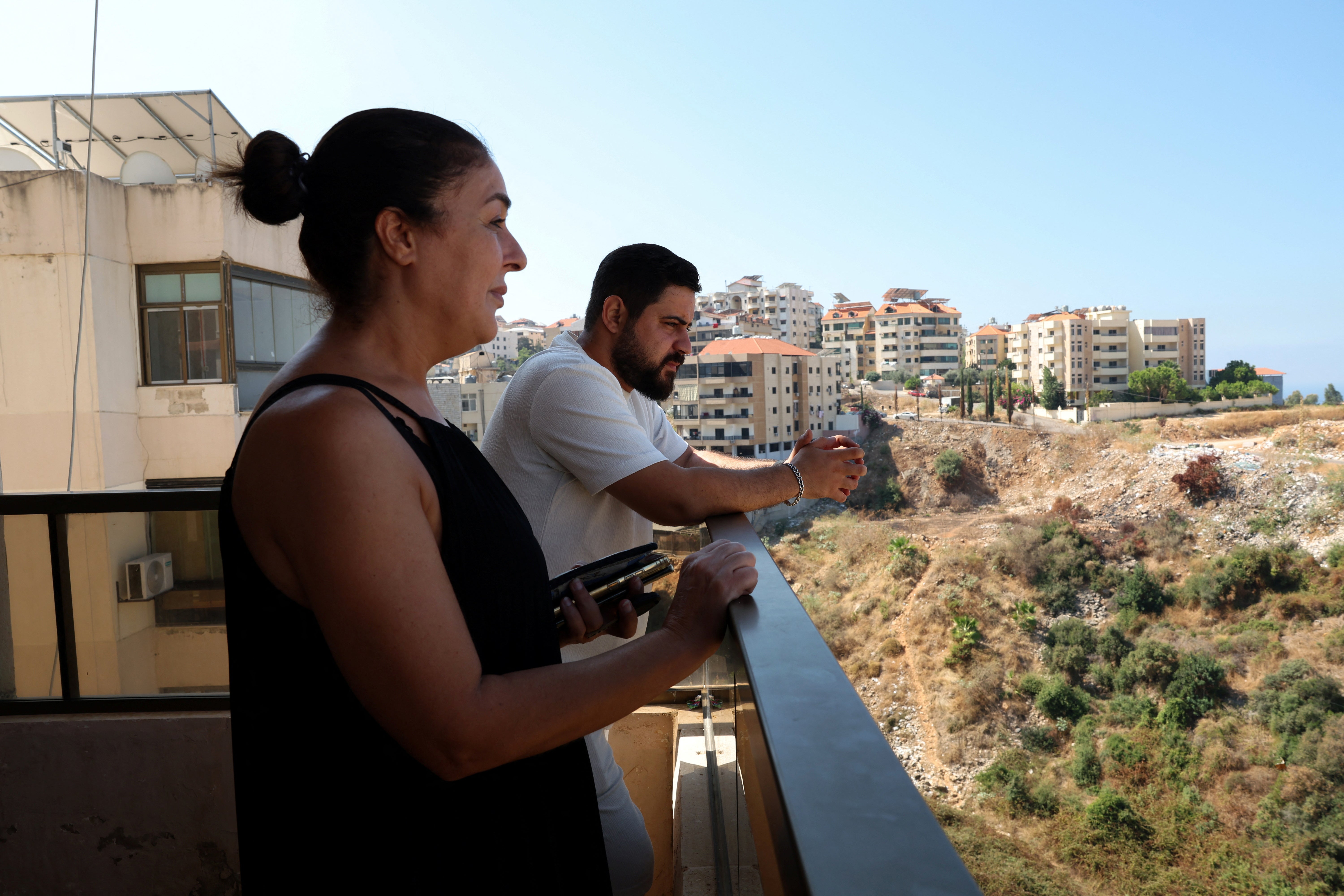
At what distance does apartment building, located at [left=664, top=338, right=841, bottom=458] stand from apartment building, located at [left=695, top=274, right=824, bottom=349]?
2173cm

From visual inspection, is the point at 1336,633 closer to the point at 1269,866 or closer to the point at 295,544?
the point at 1269,866

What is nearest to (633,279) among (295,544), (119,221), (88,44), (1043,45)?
(295,544)

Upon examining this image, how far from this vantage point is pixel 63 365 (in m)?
8.70

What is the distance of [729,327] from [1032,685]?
85.3ft

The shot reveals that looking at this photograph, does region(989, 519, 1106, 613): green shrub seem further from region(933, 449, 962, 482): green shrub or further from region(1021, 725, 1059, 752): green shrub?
region(933, 449, 962, 482): green shrub

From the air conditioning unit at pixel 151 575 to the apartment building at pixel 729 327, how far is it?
4207cm

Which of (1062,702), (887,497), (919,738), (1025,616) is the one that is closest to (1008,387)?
(887,497)

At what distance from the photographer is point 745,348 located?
3900 cm

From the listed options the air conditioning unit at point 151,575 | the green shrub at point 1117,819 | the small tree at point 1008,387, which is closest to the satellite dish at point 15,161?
the air conditioning unit at point 151,575

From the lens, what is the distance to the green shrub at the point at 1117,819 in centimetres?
2512

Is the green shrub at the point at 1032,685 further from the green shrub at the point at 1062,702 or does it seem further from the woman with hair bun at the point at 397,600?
the woman with hair bun at the point at 397,600

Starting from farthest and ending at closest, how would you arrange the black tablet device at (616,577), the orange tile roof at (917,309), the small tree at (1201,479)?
the orange tile roof at (917,309) → the small tree at (1201,479) → the black tablet device at (616,577)

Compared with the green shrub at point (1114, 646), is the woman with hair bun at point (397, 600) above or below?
above

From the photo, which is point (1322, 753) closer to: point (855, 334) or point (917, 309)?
point (917, 309)
